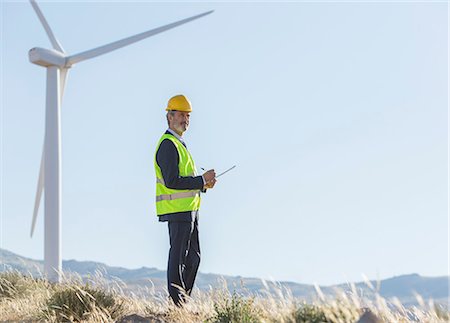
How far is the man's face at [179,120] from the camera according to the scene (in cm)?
790

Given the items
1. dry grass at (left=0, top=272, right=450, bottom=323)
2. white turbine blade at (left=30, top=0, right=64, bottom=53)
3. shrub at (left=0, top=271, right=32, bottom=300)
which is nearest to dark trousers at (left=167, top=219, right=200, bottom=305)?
dry grass at (left=0, top=272, right=450, bottom=323)

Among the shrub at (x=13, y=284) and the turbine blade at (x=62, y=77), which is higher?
the turbine blade at (x=62, y=77)

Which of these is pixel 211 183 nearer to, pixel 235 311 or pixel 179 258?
pixel 179 258

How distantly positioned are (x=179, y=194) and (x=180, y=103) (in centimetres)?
96

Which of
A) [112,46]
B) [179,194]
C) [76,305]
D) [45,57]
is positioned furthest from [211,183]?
[45,57]

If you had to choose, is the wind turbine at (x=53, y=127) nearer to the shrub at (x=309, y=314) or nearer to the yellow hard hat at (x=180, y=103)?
the yellow hard hat at (x=180, y=103)

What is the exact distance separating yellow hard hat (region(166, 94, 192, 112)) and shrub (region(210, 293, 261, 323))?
2361 mm

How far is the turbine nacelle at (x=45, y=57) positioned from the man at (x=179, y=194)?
10.5m

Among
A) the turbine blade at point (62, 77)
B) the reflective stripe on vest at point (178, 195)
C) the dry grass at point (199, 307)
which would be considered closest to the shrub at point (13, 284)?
the dry grass at point (199, 307)

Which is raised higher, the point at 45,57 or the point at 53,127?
the point at 45,57

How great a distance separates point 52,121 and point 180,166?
31.8ft

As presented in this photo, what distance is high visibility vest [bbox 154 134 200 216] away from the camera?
7624 mm

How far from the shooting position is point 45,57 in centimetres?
1769

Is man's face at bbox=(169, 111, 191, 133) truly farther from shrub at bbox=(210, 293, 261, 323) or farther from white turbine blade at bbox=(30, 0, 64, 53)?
white turbine blade at bbox=(30, 0, 64, 53)
